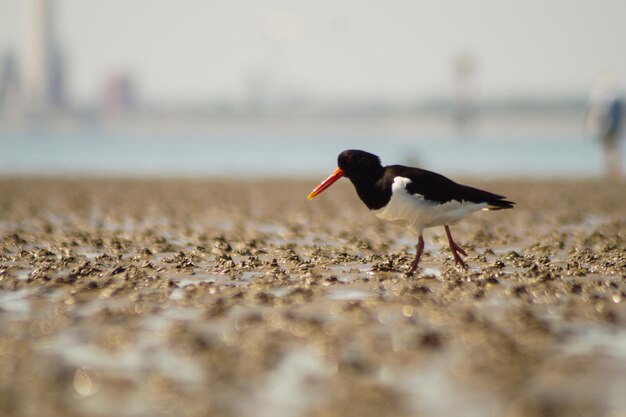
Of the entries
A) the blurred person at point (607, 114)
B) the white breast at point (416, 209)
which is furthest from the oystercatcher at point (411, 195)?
the blurred person at point (607, 114)

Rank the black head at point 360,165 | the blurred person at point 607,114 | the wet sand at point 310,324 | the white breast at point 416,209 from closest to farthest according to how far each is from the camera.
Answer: the wet sand at point 310,324 < the white breast at point 416,209 < the black head at point 360,165 < the blurred person at point 607,114

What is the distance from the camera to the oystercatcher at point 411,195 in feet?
32.8

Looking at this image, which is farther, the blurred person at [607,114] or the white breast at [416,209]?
the blurred person at [607,114]

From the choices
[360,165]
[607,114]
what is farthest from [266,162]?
[360,165]

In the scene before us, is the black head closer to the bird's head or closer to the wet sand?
the bird's head

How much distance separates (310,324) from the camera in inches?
289

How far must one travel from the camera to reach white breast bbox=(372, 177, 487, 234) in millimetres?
9969

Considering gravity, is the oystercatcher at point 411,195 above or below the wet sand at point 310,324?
above

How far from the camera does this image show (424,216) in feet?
33.3

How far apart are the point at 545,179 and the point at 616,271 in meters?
23.0

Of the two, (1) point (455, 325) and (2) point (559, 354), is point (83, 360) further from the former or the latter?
(2) point (559, 354)

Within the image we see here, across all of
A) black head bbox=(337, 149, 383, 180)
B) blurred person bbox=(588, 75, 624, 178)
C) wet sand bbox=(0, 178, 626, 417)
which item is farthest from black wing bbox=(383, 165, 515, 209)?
blurred person bbox=(588, 75, 624, 178)

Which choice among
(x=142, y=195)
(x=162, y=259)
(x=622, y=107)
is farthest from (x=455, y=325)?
(x=622, y=107)

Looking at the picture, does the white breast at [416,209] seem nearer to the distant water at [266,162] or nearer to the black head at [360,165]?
the black head at [360,165]
